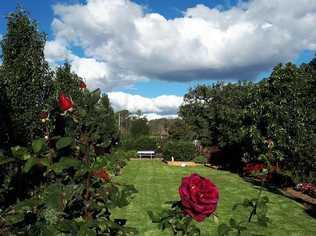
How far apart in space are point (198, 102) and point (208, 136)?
9475 millimetres

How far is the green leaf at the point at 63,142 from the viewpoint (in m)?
1.63

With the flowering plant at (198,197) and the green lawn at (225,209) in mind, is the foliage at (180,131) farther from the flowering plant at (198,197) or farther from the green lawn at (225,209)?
the flowering plant at (198,197)

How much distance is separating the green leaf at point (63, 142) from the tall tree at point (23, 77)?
8869 mm

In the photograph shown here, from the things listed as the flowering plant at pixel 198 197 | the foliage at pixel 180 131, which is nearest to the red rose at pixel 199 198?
the flowering plant at pixel 198 197

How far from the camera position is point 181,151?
38562mm

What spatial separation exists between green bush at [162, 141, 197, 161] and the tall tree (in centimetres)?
2654

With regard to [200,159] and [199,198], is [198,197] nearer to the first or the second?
[199,198]

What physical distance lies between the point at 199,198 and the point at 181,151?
122ft

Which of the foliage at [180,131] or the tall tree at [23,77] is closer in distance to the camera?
the tall tree at [23,77]

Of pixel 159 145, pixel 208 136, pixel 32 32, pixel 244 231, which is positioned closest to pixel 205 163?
pixel 208 136

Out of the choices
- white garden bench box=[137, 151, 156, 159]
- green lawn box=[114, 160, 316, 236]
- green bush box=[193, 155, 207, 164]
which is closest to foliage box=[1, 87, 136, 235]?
green lawn box=[114, 160, 316, 236]

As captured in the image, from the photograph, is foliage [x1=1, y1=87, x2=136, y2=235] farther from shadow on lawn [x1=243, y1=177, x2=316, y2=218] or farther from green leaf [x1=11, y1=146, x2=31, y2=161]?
shadow on lawn [x1=243, y1=177, x2=316, y2=218]

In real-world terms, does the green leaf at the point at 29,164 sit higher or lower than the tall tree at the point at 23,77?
lower

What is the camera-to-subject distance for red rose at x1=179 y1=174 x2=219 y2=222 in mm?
1636
